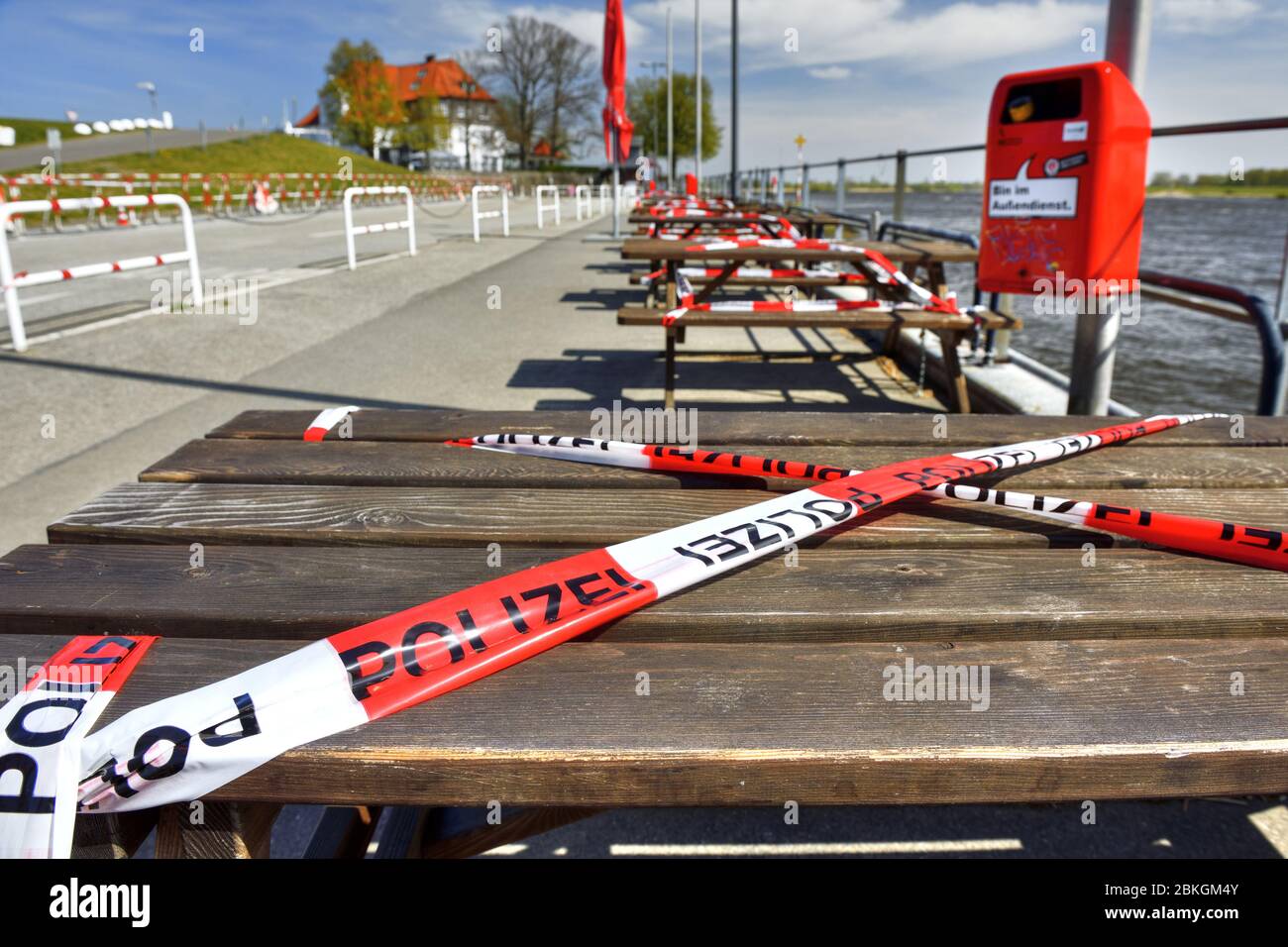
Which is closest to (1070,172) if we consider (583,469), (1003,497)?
(1003,497)

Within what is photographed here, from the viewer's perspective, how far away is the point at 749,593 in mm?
1265

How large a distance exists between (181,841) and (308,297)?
27.8 ft

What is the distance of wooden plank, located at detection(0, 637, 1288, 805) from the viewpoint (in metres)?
0.95

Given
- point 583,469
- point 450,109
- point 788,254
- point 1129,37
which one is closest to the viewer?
point 583,469

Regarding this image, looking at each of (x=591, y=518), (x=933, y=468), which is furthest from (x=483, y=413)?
(x=933, y=468)

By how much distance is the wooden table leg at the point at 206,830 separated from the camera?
101 cm

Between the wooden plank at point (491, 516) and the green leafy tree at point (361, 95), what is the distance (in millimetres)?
80669

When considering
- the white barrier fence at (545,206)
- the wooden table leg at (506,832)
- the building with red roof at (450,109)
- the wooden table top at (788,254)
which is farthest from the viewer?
the building with red roof at (450,109)

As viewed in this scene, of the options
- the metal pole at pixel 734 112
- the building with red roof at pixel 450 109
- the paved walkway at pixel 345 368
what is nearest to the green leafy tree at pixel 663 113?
the building with red roof at pixel 450 109

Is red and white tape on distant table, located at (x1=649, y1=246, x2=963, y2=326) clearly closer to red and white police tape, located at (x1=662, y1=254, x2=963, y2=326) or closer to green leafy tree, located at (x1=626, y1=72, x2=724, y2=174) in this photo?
red and white police tape, located at (x1=662, y1=254, x2=963, y2=326)

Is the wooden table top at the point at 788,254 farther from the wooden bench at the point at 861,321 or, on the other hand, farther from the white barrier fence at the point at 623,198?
the white barrier fence at the point at 623,198

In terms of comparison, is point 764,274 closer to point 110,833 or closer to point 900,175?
point 900,175

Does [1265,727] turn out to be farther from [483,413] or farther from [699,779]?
[483,413]

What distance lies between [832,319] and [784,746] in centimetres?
403
